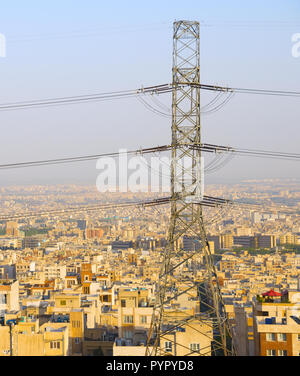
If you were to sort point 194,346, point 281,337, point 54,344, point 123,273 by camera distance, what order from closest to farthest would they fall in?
point 194,346 < point 281,337 < point 54,344 < point 123,273

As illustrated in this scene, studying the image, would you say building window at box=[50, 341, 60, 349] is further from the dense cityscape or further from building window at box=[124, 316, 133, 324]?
building window at box=[124, 316, 133, 324]

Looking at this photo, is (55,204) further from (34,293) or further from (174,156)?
(174,156)

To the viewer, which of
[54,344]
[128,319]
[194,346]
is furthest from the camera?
[128,319]

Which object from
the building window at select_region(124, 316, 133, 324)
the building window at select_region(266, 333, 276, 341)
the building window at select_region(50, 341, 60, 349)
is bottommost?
the building window at select_region(50, 341, 60, 349)

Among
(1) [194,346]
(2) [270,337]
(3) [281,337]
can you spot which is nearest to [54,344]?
(1) [194,346]

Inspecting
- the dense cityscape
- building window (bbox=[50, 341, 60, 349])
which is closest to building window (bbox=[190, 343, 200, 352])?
the dense cityscape

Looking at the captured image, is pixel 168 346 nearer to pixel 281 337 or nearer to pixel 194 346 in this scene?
pixel 194 346

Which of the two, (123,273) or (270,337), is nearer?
(270,337)

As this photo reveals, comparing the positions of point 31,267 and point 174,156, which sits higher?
point 174,156

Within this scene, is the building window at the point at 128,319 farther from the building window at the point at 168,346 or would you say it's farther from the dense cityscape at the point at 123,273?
the building window at the point at 168,346

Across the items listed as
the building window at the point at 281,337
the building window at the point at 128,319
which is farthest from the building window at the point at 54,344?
the building window at the point at 281,337
